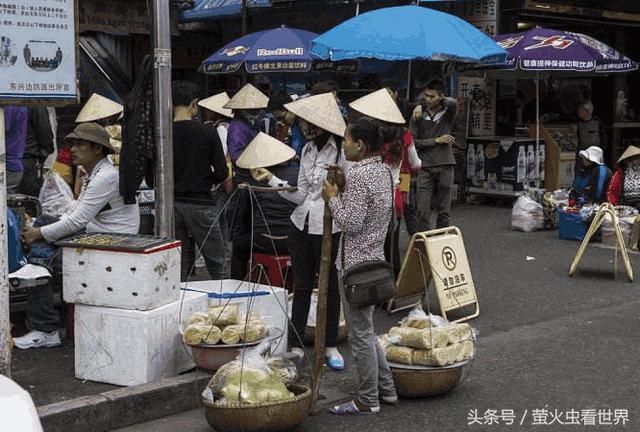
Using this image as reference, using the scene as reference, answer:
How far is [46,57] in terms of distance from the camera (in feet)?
17.6

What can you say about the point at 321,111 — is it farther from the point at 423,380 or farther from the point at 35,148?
the point at 35,148

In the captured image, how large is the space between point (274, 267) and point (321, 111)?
1830 mm

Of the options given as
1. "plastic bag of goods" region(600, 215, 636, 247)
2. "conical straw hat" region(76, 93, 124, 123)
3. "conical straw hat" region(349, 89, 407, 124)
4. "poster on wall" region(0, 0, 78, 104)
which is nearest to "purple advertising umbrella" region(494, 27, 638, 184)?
"plastic bag of goods" region(600, 215, 636, 247)

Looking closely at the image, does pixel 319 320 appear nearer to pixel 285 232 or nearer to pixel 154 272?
pixel 154 272

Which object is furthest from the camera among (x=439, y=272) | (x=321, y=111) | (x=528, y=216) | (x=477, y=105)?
(x=477, y=105)

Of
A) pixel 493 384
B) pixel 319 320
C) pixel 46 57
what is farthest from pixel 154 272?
pixel 493 384

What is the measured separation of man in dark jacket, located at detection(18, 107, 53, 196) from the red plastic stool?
2.93m

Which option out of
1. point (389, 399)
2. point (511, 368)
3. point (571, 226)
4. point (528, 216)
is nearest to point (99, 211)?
point (389, 399)

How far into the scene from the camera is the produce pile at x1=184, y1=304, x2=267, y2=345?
580 cm

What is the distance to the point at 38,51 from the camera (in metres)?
5.30

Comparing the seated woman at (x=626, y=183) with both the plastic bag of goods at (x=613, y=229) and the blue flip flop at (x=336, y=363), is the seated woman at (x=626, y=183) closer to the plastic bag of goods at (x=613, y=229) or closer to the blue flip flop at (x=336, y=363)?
the plastic bag of goods at (x=613, y=229)

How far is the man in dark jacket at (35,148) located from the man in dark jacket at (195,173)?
2267mm

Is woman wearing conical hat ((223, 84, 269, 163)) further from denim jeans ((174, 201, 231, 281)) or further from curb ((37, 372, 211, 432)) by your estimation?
curb ((37, 372, 211, 432))

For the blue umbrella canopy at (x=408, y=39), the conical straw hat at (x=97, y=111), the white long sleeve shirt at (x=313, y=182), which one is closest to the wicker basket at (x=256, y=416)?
the white long sleeve shirt at (x=313, y=182)
